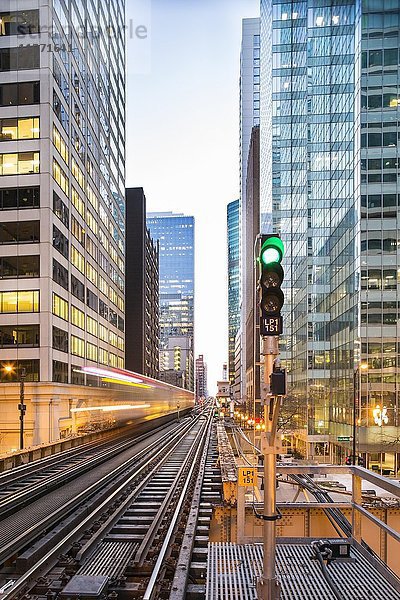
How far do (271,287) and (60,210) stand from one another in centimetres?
5098

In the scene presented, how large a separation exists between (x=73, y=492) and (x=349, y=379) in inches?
1484

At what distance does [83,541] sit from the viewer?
12758mm

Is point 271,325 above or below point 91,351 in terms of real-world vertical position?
above

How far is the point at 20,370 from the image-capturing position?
48.3m

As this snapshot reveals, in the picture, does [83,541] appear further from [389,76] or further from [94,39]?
[94,39]

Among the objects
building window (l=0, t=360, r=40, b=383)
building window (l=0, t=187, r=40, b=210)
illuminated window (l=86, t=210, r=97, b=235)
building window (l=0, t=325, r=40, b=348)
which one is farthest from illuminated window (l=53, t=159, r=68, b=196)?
building window (l=0, t=360, r=40, b=383)

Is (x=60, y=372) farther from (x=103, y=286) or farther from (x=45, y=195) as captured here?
(x=103, y=286)

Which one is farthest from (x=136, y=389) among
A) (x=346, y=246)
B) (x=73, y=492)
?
(x=73, y=492)

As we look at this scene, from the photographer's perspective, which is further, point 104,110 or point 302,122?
point 104,110

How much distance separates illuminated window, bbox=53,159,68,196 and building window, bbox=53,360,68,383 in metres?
17.5

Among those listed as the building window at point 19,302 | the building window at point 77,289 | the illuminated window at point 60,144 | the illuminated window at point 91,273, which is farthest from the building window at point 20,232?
the illuminated window at point 91,273

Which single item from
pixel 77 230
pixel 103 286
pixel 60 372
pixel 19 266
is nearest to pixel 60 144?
pixel 77 230

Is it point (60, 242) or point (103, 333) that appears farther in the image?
point (103, 333)

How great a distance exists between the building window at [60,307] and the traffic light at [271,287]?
46.7 meters
